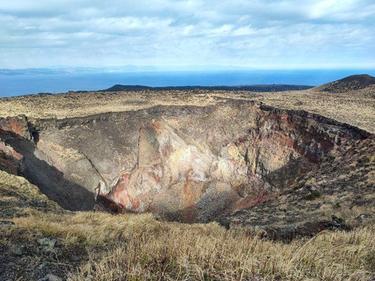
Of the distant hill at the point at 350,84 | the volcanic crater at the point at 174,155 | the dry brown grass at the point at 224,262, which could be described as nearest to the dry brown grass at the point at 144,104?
the volcanic crater at the point at 174,155

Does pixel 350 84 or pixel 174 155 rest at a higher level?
pixel 350 84

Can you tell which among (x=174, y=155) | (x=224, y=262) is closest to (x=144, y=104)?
(x=174, y=155)

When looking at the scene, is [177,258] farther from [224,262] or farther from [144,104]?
[144,104]

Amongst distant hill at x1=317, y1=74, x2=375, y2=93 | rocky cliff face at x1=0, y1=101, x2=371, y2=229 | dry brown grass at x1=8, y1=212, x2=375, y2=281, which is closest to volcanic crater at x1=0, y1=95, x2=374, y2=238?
rocky cliff face at x1=0, y1=101, x2=371, y2=229

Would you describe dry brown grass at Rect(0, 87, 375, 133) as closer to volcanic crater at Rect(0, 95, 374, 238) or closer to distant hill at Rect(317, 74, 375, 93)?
volcanic crater at Rect(0, 95, 374, 238)

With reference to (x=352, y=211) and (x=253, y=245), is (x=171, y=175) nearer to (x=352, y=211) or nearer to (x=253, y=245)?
(x=352, y=211)
